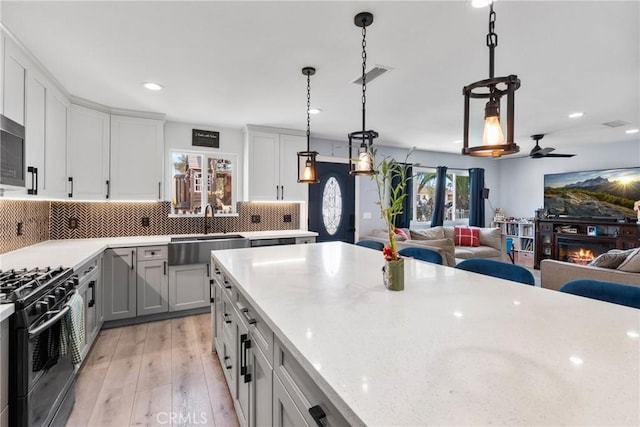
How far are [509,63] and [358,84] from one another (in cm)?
121

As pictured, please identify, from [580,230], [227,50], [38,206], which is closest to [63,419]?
[38,206]

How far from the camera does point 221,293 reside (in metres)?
2.31

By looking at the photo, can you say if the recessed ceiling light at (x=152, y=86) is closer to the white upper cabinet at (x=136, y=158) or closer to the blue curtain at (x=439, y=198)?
the white upper cabinet at (x=136, y=158)

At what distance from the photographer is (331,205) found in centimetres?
539

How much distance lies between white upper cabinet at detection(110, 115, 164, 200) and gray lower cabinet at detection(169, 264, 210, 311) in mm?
960

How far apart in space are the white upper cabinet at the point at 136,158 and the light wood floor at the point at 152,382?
154 cm

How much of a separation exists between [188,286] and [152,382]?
1394 millimetres

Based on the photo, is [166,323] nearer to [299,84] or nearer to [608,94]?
[299,84]

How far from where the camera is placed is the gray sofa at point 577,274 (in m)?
2.65

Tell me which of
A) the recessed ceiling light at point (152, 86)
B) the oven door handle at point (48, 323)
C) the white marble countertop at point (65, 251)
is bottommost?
the oven door handle at point (48, 323)

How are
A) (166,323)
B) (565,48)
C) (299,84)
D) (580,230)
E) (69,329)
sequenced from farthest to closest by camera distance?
(580,230), (166,323), (299,84), (565,48), (69,329)

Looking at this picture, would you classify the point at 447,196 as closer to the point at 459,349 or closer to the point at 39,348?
the point at 459,349

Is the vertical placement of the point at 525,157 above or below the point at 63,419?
above

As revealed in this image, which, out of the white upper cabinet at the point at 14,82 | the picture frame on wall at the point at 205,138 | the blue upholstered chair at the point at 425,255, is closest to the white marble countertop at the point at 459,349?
the blue upholstered chair at the point at 425,255
